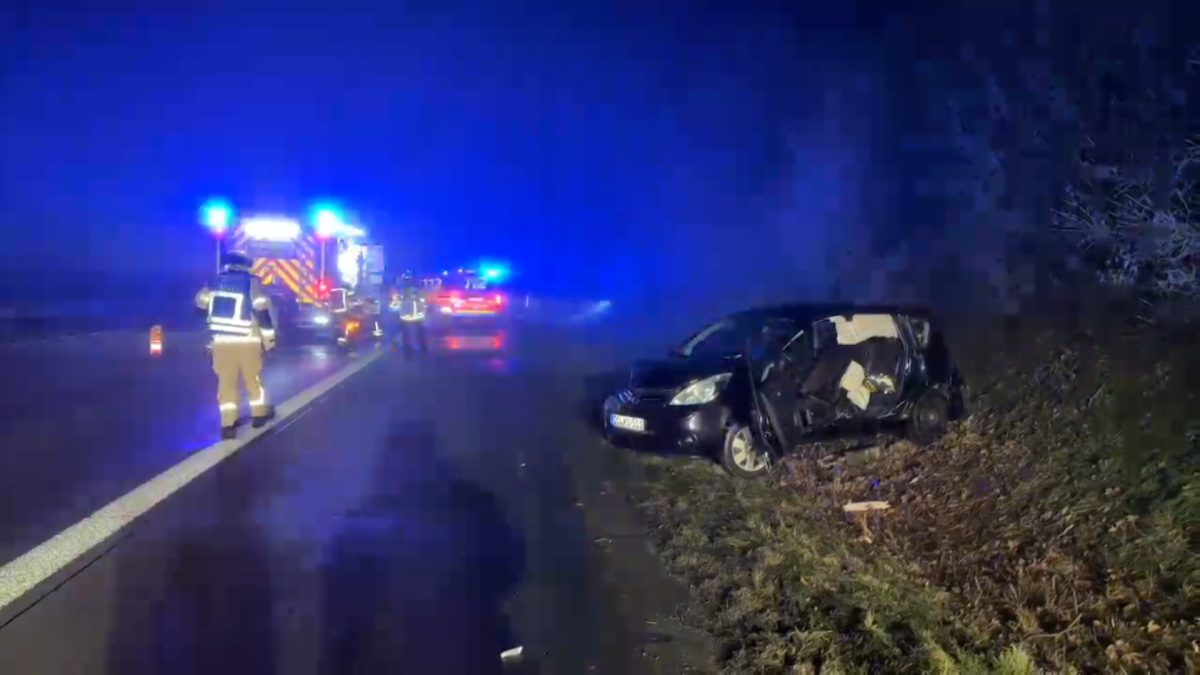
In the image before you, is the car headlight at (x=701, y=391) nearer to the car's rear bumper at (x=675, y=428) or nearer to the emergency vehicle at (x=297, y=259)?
the car's rear bumper at (x=675, y=428)

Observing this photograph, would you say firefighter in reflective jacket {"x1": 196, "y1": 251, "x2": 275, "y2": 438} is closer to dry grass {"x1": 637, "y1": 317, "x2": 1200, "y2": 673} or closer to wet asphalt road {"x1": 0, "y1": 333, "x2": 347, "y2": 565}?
wet asphalt road {"x1": 0, "y1": 333, "x2": 347, "y2": 565}

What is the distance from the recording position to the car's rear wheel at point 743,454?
8.89 m

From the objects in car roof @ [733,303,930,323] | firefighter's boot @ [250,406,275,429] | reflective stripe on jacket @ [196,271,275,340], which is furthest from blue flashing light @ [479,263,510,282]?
car roof @ [733,303,930,323]

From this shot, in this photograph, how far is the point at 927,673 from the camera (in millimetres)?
4484

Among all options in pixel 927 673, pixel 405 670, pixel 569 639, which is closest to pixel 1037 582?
pixel 927 673

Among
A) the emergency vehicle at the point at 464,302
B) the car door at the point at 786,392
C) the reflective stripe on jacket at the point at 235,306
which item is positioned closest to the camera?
the car door at the point at 786,392

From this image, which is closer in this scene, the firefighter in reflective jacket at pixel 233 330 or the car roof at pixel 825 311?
the car roof at pixel 825 311

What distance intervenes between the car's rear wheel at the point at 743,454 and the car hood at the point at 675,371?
1.98 ft

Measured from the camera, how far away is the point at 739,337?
34.5ft

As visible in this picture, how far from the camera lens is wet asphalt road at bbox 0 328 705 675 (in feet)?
16.3

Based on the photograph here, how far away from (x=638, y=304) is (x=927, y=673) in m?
36.2

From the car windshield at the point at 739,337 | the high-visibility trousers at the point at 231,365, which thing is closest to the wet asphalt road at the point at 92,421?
the high-visibility trousers at the point at 231,365

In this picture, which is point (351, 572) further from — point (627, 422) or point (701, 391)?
point (701, 391)

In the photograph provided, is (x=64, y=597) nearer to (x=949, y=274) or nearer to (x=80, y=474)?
(x=80, y=474)
